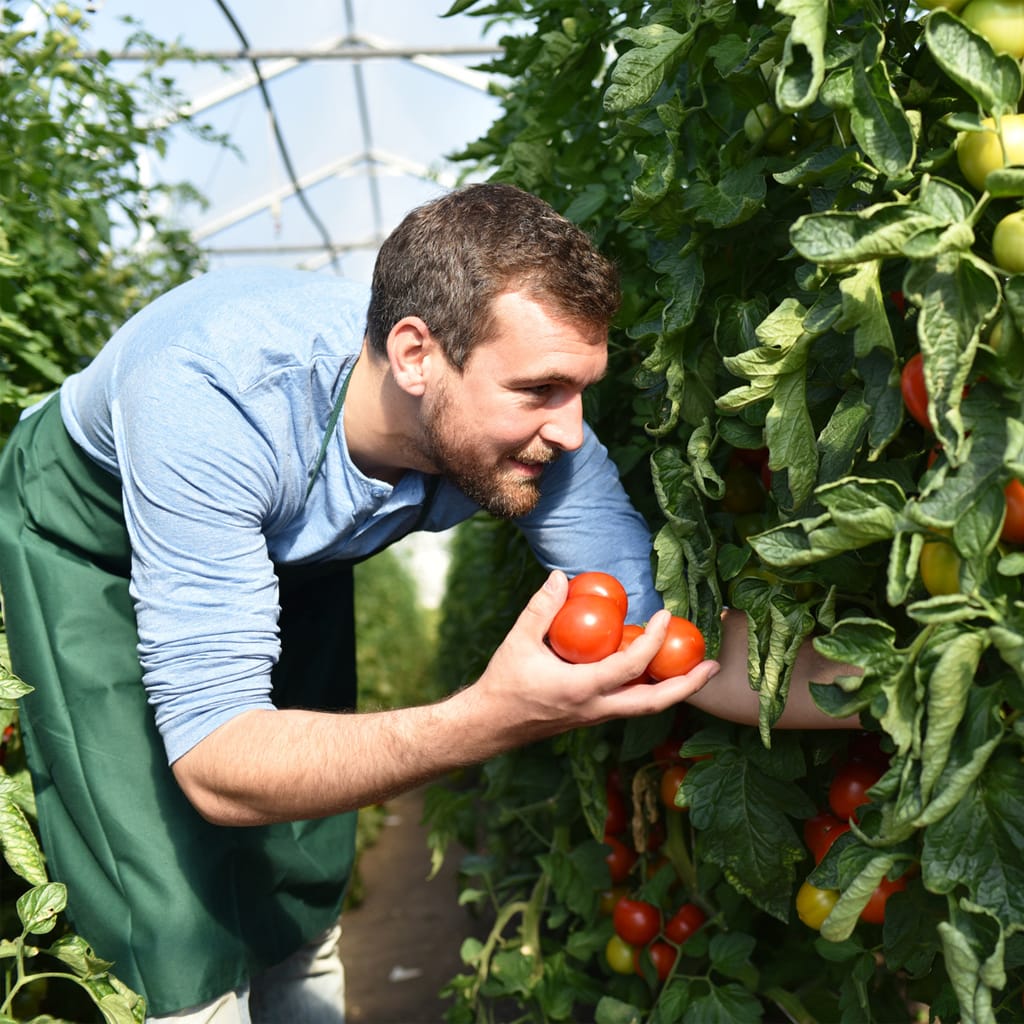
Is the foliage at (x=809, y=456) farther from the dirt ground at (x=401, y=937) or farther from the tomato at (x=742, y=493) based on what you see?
the dirt ground at (x=401, y=937)

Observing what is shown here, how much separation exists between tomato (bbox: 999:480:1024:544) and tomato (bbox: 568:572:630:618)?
520 millimetres

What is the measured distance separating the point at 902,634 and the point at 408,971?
3.02 metres

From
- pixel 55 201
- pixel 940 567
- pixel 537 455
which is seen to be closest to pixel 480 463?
pixel 537 455

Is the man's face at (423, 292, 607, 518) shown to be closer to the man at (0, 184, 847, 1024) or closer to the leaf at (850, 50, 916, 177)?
the man at (0, 184, 847, 1024)

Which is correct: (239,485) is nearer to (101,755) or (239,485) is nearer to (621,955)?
(101,755)

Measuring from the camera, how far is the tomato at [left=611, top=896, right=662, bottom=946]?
5.74 feet

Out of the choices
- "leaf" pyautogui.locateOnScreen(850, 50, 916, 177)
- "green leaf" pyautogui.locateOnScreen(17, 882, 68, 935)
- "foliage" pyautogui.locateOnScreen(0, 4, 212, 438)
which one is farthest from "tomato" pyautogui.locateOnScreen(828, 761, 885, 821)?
"foliage" pyautogui.locateOnScreen(0, 4, 212, 438)

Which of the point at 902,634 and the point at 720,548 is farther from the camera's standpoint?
the point at 720,548

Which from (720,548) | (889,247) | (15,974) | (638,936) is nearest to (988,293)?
(889,247)

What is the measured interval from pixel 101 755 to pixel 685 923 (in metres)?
0.85

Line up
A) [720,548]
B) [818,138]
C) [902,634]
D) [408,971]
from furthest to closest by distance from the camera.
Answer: [408,971], [720,548], [818,138], [902,634]

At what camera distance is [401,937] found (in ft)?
13.8

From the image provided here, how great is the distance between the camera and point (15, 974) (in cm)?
174

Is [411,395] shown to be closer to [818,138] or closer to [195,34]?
[818,138]
